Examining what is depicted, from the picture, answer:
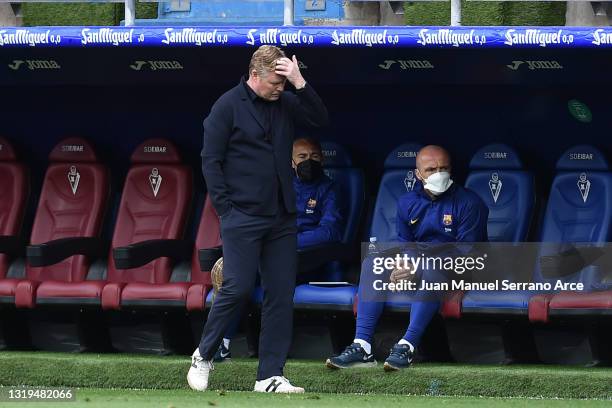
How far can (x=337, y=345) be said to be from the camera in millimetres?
8602

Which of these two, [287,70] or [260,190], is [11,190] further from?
[287,70]

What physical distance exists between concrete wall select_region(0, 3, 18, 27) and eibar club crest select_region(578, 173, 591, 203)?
843 cm

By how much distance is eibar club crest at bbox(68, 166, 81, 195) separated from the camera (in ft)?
31.1

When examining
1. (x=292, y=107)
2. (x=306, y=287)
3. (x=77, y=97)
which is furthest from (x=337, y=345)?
(x=77, y=97)

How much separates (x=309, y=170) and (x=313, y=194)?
0.14m

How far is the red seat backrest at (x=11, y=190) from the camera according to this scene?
9.50 m

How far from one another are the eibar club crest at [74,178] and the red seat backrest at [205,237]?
87cm

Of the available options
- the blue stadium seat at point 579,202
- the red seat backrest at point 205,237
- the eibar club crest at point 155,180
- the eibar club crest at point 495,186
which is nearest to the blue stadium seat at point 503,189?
the eibar club crest at point 495,186

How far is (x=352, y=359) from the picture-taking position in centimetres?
784

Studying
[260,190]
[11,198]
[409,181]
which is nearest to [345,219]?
[409,181]

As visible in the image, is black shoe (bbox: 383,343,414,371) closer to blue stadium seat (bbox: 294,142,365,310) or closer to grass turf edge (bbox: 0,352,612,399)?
grass turf edge (bbox: 0,352,612,399)

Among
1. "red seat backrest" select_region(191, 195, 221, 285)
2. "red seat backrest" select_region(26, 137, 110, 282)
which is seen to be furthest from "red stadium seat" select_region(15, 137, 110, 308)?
"red seat backrest" select_region(191, 195, 221, 285)

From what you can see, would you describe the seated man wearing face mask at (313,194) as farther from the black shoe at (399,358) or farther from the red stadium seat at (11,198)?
the red stadium seat at (11,198)

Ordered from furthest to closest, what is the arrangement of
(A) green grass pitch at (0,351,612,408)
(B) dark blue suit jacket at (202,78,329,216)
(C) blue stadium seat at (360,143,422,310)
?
(C) blue stadium seat at (360,143,422,310) → (B) dark blue suit jacket at (202,78,329,216) → (A) green grass pitch at (0,351,612,408)
